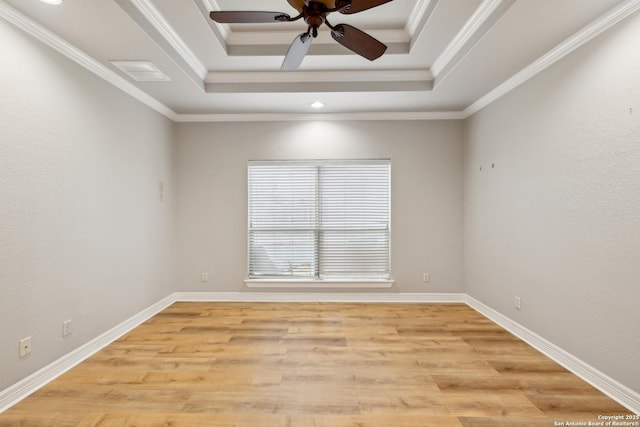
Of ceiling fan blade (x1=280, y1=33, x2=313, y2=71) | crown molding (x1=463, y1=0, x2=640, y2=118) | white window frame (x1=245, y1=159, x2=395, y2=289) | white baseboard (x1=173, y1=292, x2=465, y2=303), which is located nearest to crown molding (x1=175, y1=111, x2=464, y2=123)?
white window frame (x1=245, y1=159, x2=395, y2=289)

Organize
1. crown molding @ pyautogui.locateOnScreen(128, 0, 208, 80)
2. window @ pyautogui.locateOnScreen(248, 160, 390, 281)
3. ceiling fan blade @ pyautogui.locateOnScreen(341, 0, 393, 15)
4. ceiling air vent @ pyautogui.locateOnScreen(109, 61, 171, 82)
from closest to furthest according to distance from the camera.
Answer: ceiling fan blade @ pyautogui.locateOnScreen(341, 0, 393, 15)
crown molding @ pyautogui.locateOnScreen(128, 0, 208, 80)
ceiling air vent @ pyautogui.locateOnScreen(109, 61, 171, 82)
window @ pyautogui.locateOnScreen(248, 160, 390, 281)

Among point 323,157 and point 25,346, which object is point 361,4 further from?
point 25,346

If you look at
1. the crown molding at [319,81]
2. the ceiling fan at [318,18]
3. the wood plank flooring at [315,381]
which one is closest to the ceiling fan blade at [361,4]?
the ceiling fan at [318,18]

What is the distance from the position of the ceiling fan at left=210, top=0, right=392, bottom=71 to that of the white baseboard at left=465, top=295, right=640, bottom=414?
2.75m

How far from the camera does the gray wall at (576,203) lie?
7.40 feet

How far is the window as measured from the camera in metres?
4.82

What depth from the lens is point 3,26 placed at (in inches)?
86.9

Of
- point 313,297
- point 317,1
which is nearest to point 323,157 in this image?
point 313,297

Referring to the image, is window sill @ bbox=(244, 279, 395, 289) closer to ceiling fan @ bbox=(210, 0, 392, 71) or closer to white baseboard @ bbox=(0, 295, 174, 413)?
white baseboard @ bbox=(0, 295, 174, 413)

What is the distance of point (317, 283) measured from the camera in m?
4.79

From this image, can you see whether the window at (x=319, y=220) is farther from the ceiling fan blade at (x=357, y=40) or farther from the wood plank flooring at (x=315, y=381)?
the ceiling fan blade at (x=357, y=40)

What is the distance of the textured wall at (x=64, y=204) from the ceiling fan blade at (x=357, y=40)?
2.14 m

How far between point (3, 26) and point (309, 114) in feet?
10.3

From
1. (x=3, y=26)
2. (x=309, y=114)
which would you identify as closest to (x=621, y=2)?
(x=309, y=114)
